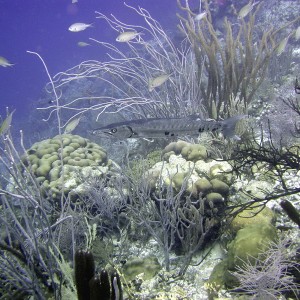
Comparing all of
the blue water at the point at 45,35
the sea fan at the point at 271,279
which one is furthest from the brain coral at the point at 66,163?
the blue water at the point at 45,35

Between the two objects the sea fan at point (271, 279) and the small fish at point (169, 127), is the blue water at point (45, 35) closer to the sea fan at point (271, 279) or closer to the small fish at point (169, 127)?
the small fish at point (169, 127)

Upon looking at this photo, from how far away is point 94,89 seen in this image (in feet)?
70.8

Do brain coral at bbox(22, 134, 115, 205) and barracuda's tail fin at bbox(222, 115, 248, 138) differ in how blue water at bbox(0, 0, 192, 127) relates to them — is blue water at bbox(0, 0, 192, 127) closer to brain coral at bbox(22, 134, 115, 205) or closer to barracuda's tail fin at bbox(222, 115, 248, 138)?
brain coral at bbox(22, 134, 115, 205)

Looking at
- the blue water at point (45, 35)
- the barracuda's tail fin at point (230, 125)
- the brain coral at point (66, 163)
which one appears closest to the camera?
the barracuda's tail fin at point (230, 125)

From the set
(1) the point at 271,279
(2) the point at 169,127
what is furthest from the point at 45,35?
(1) the point at 271,279

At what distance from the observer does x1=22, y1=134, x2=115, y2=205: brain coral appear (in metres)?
5.46

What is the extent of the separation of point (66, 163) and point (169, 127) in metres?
2.75

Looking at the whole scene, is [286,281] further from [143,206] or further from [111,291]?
[143,206]

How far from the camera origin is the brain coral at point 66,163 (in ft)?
17.9

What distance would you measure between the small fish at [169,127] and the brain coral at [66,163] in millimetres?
1328

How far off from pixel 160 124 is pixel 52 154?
3.07 m

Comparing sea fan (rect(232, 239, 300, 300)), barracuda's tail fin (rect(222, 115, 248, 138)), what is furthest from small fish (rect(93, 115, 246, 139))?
sea fan (rect(232, 239, 300, 300))

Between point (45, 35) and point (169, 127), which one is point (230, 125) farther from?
point (45, 35)

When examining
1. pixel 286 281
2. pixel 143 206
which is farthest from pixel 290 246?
pixel 143 206
